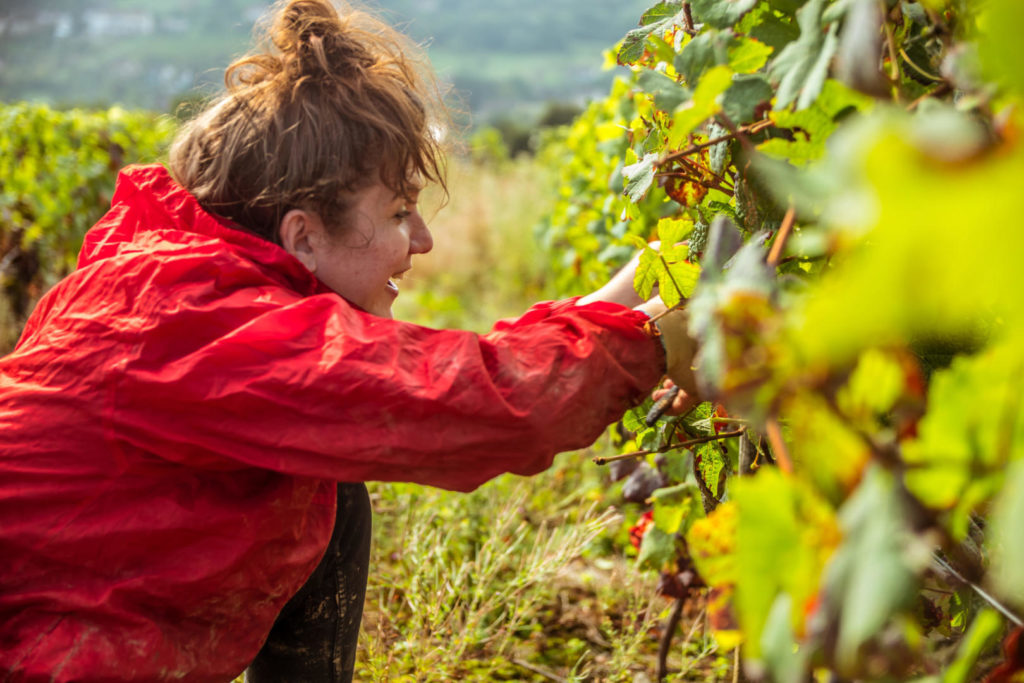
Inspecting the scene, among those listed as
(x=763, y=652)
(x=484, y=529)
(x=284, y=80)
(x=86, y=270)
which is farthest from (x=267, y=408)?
(x=484, y=529)

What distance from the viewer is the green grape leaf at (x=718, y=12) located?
0.93 meters

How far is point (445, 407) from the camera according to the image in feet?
3.56

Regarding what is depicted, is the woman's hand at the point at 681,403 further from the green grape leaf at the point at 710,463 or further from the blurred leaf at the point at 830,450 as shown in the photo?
the blurred leaf at the point at 830,450

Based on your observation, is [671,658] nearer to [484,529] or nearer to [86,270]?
[484,529]

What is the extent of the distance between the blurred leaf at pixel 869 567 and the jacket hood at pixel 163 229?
40.3 inches

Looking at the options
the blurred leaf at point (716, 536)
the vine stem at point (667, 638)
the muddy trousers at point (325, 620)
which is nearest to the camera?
the blurred leaf at point (716, 536)

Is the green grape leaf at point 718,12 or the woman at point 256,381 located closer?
the green grape leaf at point 718,12

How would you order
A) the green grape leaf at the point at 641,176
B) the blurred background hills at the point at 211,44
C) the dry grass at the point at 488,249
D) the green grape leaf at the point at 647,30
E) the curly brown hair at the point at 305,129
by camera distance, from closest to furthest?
the green grape leaf at the point at 641,176 < the green grape leaf at the point at 647,30 < the curly brown hair at the point at 305,129 < the dry grass at the point at 488,249 < the blurred background hills at the point at 211,44

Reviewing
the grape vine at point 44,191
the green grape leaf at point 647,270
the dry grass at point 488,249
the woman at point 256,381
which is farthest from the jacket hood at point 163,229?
the dry grass at point 488,249

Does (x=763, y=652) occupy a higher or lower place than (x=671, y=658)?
higher

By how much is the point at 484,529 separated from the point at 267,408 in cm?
154

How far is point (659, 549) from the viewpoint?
2.03 meters

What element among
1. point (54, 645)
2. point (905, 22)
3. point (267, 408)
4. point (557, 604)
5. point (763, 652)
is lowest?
point (557, 604)

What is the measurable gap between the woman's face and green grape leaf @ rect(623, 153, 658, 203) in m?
0.49
